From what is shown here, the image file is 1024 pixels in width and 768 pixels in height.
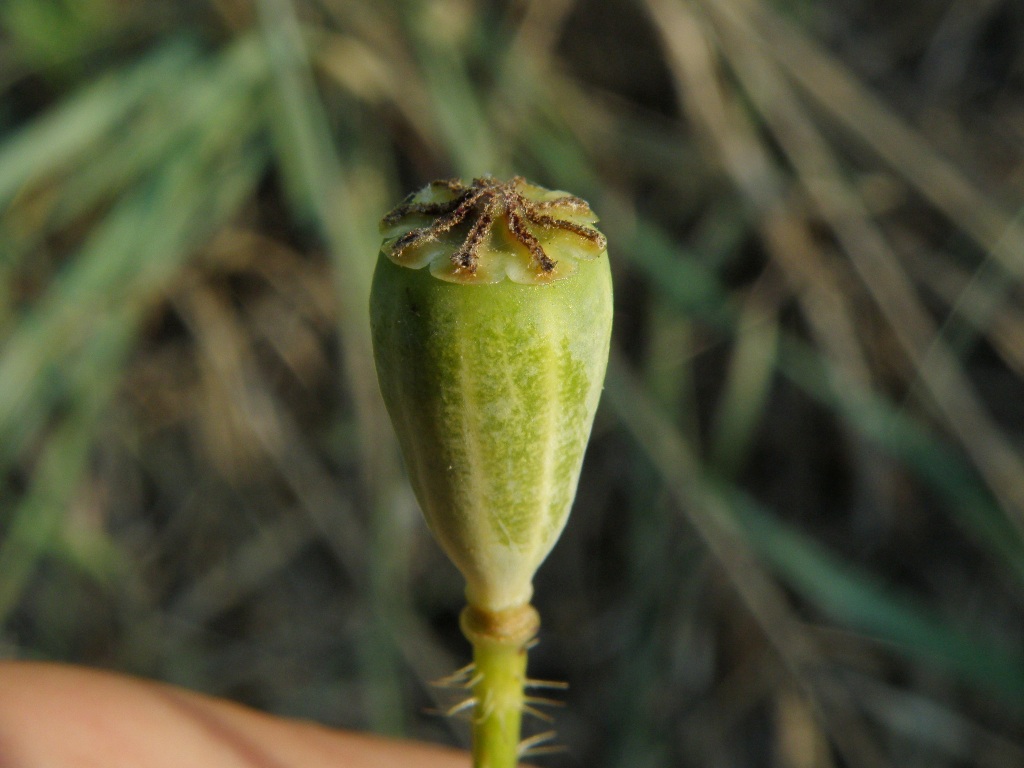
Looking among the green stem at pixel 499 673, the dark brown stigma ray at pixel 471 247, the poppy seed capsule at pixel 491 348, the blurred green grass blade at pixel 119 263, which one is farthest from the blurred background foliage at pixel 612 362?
the dark brown stigma ray at pixel 471 247

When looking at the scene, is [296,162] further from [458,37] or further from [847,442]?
[847,442]

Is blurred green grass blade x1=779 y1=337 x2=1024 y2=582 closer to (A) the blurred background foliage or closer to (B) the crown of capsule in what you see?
(A) the blurred background foliage

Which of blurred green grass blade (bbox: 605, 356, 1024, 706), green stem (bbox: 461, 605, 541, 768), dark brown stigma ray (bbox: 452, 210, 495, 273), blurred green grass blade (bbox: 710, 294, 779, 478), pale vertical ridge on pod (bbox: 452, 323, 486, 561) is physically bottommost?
green stem (bbox: 461, 605, 541, 768)

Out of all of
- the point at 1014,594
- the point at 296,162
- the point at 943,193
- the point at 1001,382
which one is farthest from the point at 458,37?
the point at 1014,594

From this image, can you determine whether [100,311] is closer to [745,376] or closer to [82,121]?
[82,121]

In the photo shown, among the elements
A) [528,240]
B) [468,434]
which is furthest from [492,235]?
[468,434]

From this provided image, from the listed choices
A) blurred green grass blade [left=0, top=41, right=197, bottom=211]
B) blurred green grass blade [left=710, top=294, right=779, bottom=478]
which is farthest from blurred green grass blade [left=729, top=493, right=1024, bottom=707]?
blurred green grass blade [left=0, top=41, right=197, bottom=211]
